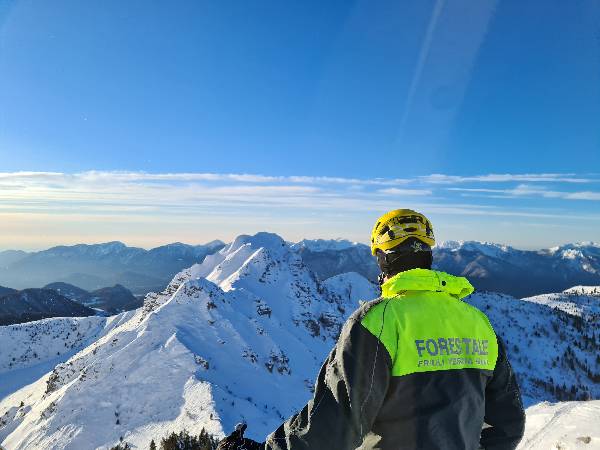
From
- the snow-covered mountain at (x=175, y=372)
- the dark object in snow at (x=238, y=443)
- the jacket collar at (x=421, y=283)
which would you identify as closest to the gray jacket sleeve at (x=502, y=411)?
the jacket collar at (x=421, y=283)

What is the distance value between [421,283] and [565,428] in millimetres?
10593

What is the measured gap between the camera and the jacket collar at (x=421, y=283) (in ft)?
11.6

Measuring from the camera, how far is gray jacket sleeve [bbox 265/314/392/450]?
3.28 m

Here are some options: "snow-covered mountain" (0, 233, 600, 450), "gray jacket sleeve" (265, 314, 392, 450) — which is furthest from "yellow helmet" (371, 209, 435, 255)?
"snow-covered mountain" (0, 233, 600, 450)

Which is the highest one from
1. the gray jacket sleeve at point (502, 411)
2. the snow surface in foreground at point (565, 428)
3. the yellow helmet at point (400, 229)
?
the yellow helmet at point (400, 229)

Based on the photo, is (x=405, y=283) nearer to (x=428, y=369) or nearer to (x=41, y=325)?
(x=428, y=369)

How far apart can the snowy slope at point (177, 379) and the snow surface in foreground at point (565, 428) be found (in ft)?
65.5

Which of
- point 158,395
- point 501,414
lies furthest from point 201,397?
point 501,414

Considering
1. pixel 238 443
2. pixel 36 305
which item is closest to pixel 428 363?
pixel 238 443

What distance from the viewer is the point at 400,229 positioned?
4.16 m

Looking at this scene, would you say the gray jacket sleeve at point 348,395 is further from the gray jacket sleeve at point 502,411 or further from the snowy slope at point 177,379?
the snowy slope at point 177,379

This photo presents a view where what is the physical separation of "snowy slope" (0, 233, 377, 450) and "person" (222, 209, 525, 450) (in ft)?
85.8

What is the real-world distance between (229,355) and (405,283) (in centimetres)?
4503

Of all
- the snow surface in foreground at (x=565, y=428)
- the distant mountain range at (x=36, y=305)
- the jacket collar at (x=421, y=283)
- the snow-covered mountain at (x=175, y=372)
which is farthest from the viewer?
the distant mountain range at (x=36, y=305)
